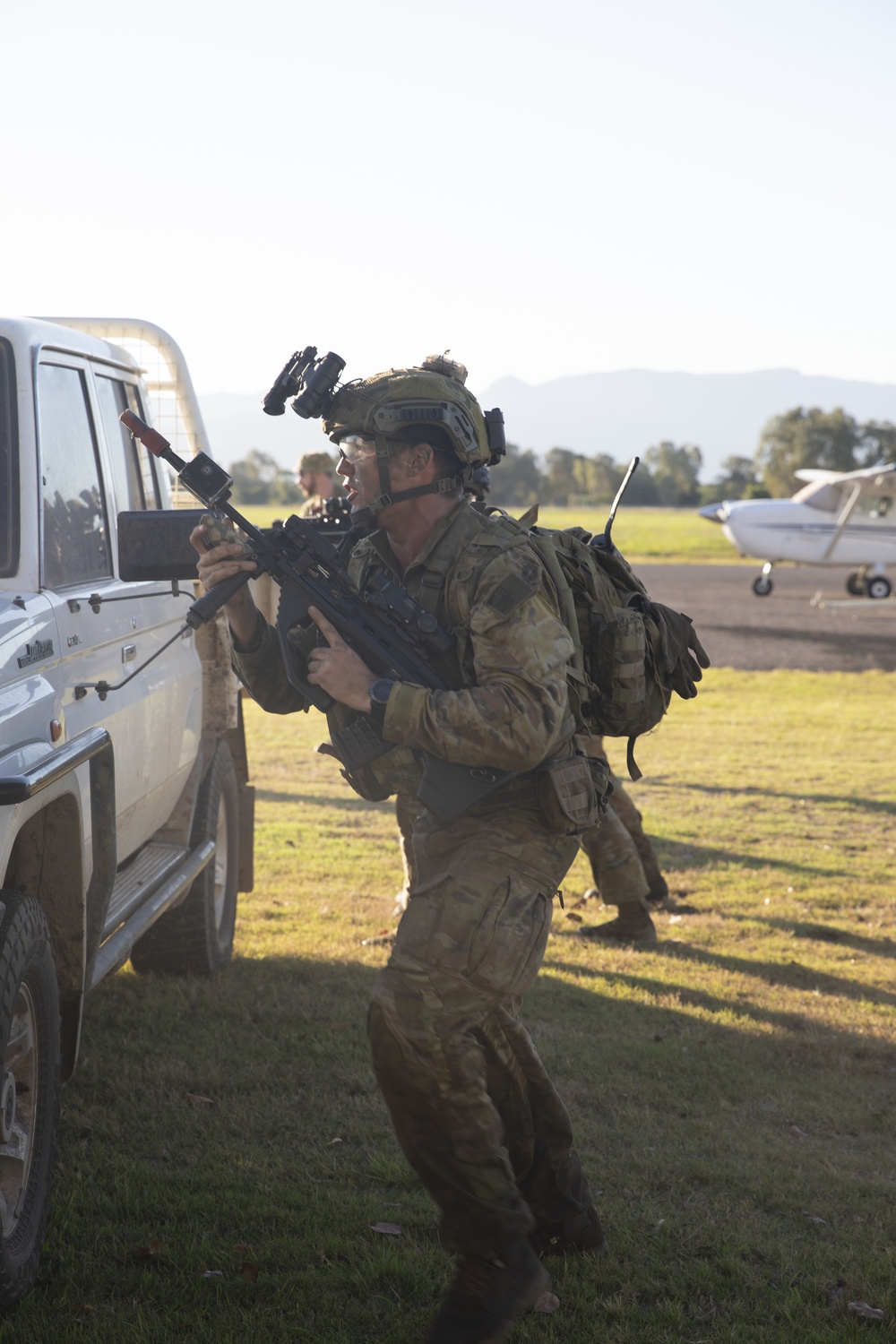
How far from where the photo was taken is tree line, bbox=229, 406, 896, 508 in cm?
9000

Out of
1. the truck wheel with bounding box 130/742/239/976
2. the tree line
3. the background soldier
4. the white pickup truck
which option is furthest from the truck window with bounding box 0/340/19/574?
the tree line

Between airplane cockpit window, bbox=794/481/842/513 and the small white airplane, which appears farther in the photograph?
airplane cockpit window, bbox=794/481/842/513

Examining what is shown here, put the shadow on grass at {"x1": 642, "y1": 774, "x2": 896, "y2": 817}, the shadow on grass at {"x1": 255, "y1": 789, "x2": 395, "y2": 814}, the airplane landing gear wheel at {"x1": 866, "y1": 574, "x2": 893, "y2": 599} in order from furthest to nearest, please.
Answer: the airplane landing gear wheel at {"x1": 866, "y1": 574, "x2": 893, "y2": 599} < the shadow on grass at {"x1": 642, "y1": 774, "x2": 896, "y2": 817} < the shadow on grass at {"x1": 255, "y1": 789, "x2": 395, "y2": 814}

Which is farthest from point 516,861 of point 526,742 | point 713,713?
point 713,713

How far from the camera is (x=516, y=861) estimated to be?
10.5 feet

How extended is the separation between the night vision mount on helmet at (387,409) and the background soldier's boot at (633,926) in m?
3.59

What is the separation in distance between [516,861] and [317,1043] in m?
2.17

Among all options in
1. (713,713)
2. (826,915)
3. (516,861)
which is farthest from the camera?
(713,713)

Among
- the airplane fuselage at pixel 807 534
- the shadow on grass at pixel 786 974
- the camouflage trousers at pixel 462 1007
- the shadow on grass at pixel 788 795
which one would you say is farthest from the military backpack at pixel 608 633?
the airplane fuselage at pixel 807 534

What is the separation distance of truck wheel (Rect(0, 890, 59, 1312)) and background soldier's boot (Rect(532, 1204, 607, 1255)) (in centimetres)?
129

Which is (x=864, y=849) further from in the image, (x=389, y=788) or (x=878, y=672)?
(x=878, y=672)

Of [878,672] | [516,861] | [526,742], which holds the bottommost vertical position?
[878,672]

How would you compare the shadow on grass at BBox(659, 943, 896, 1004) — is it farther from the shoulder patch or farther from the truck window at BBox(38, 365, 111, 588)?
the shoulder patch

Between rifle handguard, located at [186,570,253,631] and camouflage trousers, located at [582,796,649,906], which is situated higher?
rifle handguard, located at [186,570,253,631]
